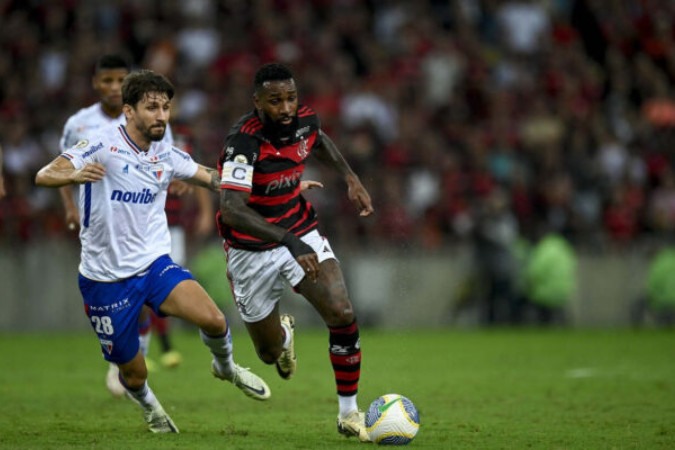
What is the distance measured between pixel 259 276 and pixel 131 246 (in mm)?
1060

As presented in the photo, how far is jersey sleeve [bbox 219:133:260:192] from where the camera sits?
876 cm

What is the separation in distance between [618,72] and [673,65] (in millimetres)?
1037

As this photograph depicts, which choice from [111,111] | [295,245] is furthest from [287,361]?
[111,111]

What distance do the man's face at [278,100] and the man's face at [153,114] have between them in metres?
0.67

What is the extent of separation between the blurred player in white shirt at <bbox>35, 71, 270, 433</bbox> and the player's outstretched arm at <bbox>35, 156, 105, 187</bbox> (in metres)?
0.19

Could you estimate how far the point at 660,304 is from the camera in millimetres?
20219

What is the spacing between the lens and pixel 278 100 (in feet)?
29.1

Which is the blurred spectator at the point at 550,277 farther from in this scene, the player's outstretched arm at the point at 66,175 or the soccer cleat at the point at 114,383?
the player's outstretched arm at the point at 66,175

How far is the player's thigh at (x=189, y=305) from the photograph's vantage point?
8.81 metres

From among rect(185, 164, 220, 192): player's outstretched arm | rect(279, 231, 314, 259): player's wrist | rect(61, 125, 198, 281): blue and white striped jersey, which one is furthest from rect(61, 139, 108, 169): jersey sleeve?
rect(279, 231, 314, 259): player's wrist

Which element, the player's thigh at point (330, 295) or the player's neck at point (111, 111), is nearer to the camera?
the player's thigh at point (330, 295)

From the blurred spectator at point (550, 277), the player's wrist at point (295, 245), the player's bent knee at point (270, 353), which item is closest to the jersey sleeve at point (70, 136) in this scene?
the player's bent knee at point (270, 353)

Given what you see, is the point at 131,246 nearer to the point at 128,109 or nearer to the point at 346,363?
the point at 128,109

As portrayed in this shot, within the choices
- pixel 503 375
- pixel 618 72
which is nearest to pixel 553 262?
pixel 618 72
